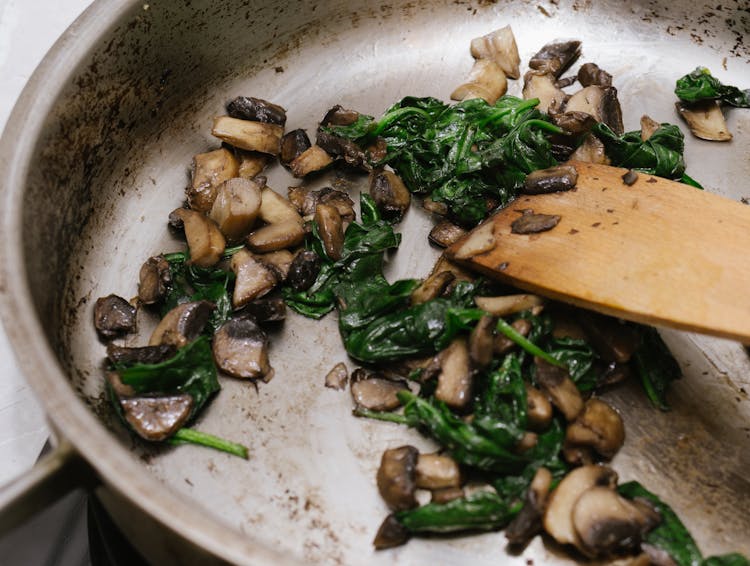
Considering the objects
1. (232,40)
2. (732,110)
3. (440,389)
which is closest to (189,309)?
(440,389)

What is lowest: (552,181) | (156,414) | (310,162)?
(156,414)

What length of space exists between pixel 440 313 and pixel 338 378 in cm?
44

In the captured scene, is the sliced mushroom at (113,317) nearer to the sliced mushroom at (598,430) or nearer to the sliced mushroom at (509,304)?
the sliced mushroom at (509,304)

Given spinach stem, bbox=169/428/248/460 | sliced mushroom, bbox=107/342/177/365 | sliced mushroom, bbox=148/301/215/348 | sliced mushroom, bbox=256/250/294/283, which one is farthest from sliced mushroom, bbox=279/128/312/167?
spinach stem, bbox=169/428/248/460

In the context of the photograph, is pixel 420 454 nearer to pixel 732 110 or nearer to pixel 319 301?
pixel 319 301

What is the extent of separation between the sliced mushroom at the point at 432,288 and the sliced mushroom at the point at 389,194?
0.41 m

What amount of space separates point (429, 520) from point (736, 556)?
940 mm

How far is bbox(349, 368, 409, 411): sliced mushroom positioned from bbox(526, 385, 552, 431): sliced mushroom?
0.44m

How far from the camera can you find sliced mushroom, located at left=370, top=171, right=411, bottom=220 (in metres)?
3.00

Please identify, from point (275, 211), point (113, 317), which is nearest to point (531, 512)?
point (275, 211)

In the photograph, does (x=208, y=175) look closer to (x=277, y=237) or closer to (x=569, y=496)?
Result: (x=277, y=237)

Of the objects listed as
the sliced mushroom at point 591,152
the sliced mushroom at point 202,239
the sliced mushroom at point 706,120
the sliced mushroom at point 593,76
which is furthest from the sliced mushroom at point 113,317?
the sliced mushroom at point 706,120

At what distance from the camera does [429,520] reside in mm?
2254

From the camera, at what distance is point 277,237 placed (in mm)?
2836
